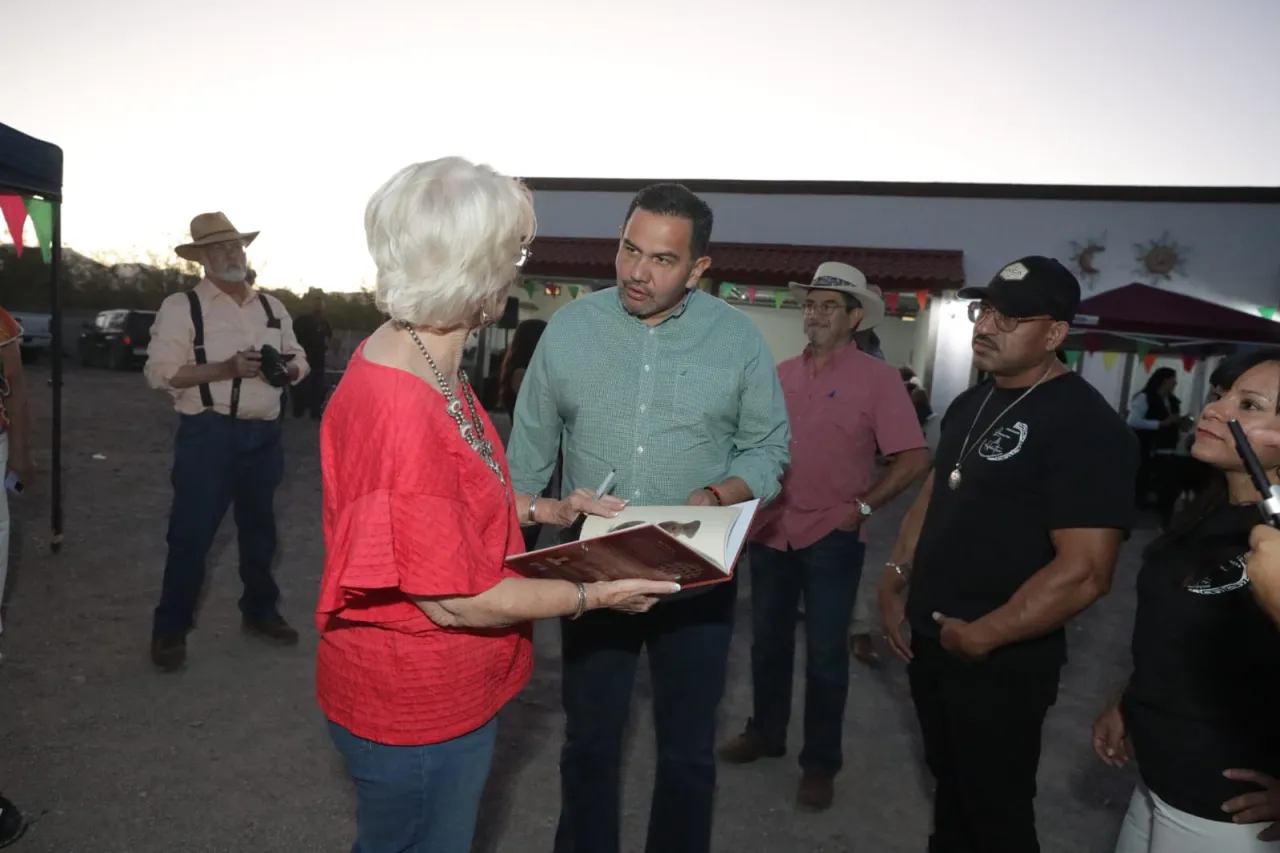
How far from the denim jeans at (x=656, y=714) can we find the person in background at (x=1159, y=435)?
10.8m

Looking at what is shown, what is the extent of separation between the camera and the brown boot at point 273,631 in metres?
5.14

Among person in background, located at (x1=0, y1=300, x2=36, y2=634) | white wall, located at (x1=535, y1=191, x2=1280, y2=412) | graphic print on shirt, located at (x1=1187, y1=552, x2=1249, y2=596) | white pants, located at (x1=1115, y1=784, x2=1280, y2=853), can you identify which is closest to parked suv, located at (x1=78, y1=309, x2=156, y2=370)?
white wall, located at (x1=535, y1=191, x2=1280, y2=412)

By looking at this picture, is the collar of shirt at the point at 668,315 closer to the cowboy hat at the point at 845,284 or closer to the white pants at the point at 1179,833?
the cowboy hat at the point at 845,284

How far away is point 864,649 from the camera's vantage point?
19.3 feet

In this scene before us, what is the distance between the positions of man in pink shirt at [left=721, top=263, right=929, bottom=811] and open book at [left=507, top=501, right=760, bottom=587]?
1.74 m

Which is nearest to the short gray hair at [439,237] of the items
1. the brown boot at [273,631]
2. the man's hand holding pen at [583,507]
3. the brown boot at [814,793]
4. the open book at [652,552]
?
the open book at [652,552]

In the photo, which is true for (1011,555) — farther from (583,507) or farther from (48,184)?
(48,184)

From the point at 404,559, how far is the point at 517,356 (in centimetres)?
281

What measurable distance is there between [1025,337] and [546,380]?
139 centimetres

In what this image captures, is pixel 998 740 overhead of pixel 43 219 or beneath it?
beneath

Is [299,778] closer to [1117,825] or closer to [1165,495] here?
[1117,825]

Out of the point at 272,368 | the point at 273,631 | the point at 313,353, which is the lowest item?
the point at 273,631

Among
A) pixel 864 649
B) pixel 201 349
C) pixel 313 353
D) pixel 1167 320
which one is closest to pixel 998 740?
pixel 864 649

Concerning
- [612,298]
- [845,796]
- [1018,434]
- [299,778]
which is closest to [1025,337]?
[1018,434]
